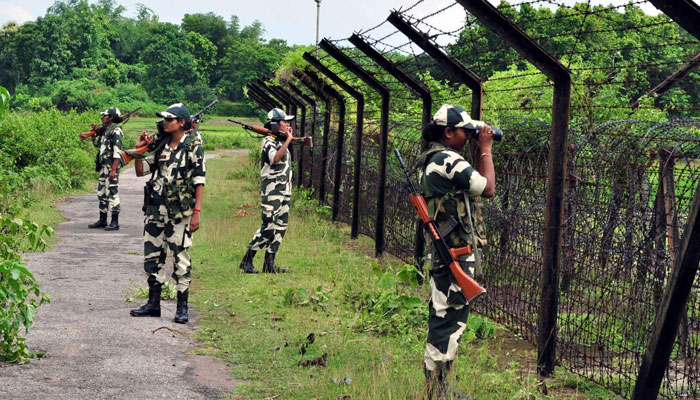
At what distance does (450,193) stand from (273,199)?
15.4 ft

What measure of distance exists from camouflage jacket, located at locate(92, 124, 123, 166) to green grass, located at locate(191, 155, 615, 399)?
218 cm

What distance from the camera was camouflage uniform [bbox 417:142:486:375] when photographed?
15.5 feet

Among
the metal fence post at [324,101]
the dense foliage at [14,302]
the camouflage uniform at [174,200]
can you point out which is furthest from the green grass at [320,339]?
the metal fence post at [324,101]

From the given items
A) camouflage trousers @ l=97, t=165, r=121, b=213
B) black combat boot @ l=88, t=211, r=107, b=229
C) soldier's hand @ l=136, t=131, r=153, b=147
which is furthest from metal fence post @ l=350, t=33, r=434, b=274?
black combat boot @ l=88, t=211, r=107, b=229

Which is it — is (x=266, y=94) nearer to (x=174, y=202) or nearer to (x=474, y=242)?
(x=174, y=202)

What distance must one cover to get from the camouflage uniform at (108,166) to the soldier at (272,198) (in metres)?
3.84

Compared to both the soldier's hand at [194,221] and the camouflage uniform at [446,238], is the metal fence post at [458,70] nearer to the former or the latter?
the camouflage uniform at [446,238]

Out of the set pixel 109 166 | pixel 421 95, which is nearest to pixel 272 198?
pixel 421 95

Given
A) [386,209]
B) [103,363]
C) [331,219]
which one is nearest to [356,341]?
[103,363]

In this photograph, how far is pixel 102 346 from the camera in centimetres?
591

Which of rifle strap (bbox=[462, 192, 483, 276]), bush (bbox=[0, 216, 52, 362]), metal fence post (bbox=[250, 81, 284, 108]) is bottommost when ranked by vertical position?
bush (bbox=[0, 216, 52, 362])

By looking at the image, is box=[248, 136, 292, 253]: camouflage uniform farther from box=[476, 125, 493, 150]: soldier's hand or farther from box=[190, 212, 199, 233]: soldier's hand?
box=[476, 125, 493, 150]: soldier's hand

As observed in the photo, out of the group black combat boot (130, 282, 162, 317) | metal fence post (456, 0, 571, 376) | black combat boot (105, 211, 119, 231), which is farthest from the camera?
black combat boot (105, 211, 119, 231)

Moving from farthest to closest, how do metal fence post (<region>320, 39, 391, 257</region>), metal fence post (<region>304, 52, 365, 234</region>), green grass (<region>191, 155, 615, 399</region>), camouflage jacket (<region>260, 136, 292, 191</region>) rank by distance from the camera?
metal fence post (<region>304, 52, 365, 234</region>), metal fence post (<region>320, 39, 391, 257</region>), camouflage jacket (<region>260, 136, 292, 191</region>), green grass (<region>191, 155, 615, 399</region>)
